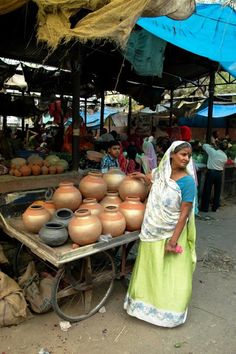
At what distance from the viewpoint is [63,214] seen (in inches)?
128

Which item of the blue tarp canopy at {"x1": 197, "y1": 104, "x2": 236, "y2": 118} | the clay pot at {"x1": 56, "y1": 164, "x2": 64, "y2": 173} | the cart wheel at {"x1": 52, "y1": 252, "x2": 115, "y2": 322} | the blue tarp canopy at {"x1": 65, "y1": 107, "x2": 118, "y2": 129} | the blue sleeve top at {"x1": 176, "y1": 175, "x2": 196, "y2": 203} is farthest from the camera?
the blue tarp canopy at {"x1": 65, "y1": 107, "x2": 118, "y2": 129}

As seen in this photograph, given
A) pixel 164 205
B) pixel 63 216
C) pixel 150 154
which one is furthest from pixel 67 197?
pixel 150 154

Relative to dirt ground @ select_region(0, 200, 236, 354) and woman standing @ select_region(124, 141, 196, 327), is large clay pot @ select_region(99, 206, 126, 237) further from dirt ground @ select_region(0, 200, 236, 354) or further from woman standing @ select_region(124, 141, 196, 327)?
dirt ground @ select_region(0, 200, 236, 354)

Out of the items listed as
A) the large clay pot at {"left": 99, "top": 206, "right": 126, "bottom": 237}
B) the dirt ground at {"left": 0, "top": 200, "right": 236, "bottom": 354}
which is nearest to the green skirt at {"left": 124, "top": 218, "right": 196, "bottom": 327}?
the dirt ground at {"left": 0, "top": 200, "right": 236, "bottom": 354}

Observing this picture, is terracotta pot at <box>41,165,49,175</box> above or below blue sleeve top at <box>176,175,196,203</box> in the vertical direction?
below

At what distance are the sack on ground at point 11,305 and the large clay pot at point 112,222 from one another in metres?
0.98

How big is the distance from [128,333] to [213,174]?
16.8 feet

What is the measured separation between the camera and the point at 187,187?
2891 millimetres

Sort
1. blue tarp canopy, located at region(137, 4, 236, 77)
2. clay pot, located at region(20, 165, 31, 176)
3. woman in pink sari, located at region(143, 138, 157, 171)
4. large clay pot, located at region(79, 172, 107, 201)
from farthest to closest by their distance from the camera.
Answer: woman in pink sari, located at region(143, 138, 157, 171) < blue tarp canopy, located at region(137, 4, 236, 77) < clay pot, located at region(20, 165, 31, 176) < large clay pot, located at region(79, 172, 107, 201)

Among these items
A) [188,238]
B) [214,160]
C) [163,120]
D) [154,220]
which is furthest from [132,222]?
[163,120]

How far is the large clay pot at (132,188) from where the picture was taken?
351cm

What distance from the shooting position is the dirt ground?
9.08 feet

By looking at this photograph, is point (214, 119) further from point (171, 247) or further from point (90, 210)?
point (171, 247)

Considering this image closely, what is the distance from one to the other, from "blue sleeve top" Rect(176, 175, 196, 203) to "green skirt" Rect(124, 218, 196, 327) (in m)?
0.29
